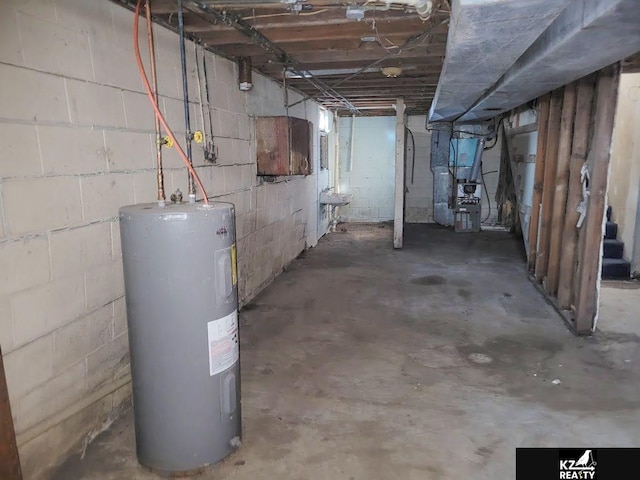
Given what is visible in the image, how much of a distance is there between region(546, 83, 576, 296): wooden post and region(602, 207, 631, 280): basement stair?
121 cm

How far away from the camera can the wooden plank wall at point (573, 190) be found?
323cm

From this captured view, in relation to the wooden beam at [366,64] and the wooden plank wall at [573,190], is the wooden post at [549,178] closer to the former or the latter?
the wooden plank wall at [573,190]

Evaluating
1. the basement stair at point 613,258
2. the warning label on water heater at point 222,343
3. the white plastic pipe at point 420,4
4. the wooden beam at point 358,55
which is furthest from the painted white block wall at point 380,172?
the warning label on water heater at point 222,343

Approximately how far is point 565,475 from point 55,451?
2.15 meters

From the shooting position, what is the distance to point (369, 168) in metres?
8.91

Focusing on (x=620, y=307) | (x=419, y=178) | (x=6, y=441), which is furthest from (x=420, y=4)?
(x=419, y=178)

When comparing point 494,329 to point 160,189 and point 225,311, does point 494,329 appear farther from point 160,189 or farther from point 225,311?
point 160,189

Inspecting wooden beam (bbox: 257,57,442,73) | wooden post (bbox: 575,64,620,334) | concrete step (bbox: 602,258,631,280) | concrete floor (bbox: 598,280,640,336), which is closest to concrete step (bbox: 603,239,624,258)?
concrete step (bbox: 602,258,631,280)

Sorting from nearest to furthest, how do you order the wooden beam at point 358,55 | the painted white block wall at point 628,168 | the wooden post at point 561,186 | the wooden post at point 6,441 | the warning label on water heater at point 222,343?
the wooden post at point 6,441
the warning label on water heater at point 222,343
the wooden beam at point 358,55
the wooden post at point 561,186
the painted white block wall at point 628,168

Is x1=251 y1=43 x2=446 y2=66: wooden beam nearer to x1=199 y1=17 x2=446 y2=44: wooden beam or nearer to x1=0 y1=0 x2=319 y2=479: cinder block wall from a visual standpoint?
x1=199 y1=17 x2=446 y2=44: wooden beam

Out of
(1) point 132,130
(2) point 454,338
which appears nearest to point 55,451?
(1) point 132,130

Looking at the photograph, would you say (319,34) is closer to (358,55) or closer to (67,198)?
(358,55)

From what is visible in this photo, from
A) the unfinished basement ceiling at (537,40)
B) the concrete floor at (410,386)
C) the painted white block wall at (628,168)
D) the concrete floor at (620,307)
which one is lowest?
the concrete floor at (410,386)

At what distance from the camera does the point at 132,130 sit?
2369 millimetres
